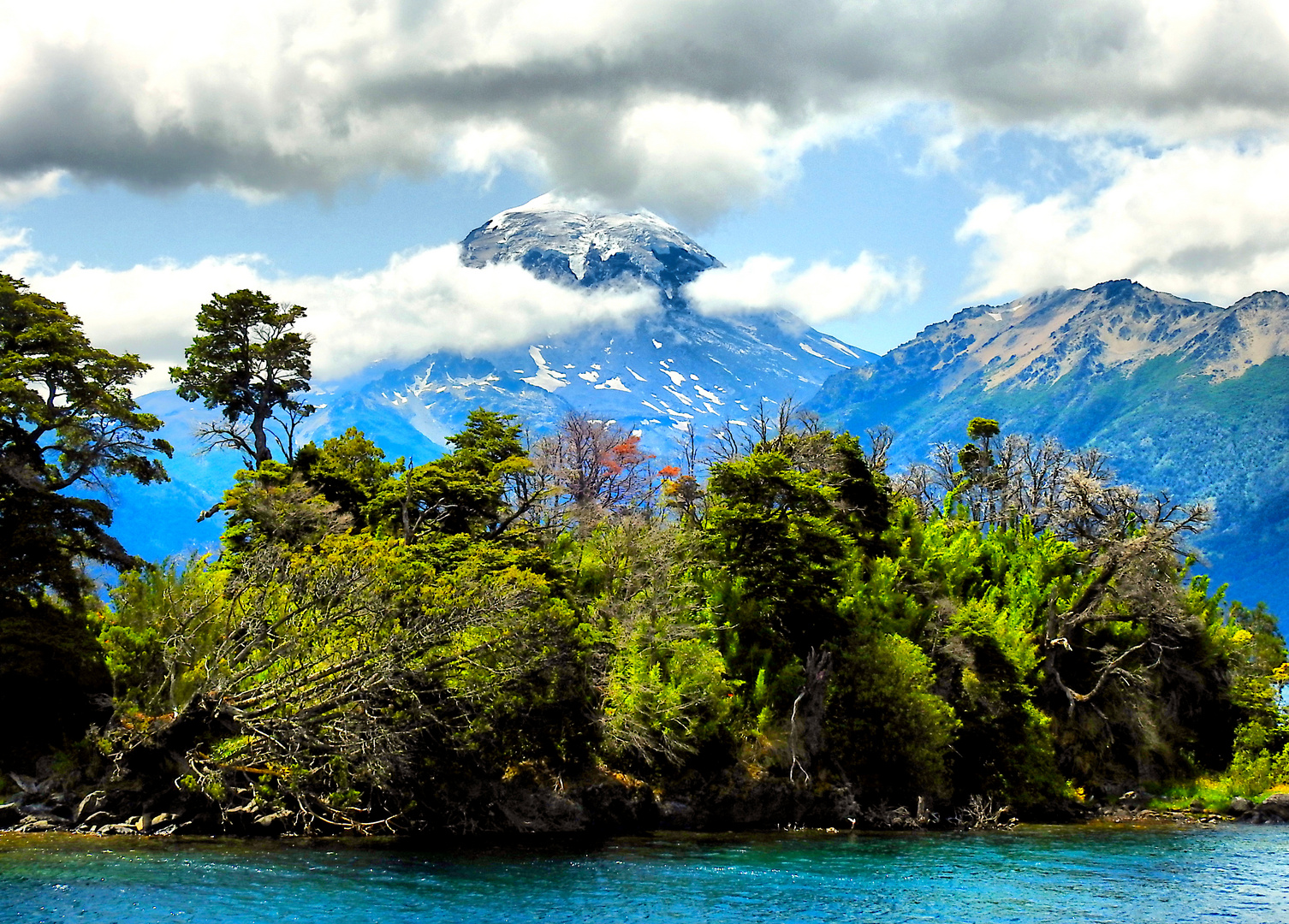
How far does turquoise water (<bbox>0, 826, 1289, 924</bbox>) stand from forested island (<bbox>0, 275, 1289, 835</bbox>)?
10.7ft

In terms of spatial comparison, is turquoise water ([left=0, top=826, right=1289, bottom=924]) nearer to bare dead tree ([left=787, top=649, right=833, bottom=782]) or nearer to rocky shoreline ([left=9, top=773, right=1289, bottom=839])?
rocky shoreline ([left=9, top=773, right=1289, bottom=839])

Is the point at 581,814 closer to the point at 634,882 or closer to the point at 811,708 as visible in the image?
the point at 634,882

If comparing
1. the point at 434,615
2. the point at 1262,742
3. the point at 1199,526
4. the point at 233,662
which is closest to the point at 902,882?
the point at 434,615

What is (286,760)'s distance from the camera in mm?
35438

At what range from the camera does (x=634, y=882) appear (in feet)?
103

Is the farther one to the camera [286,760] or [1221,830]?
[1221,830]

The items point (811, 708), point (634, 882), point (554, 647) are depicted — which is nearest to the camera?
point (634, 882)

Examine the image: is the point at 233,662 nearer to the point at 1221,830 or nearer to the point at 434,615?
the point at 434,615

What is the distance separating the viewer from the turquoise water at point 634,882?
88.3 ft

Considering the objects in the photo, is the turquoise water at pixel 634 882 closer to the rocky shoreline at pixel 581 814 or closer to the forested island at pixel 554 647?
the rocky shoreline at pixel 581 814

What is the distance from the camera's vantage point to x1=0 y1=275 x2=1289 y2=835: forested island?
36.3 m

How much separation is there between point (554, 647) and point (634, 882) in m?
9.76

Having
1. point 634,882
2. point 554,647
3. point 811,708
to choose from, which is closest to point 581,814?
point 554,647

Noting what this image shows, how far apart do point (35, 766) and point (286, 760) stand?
9169 millimetres
